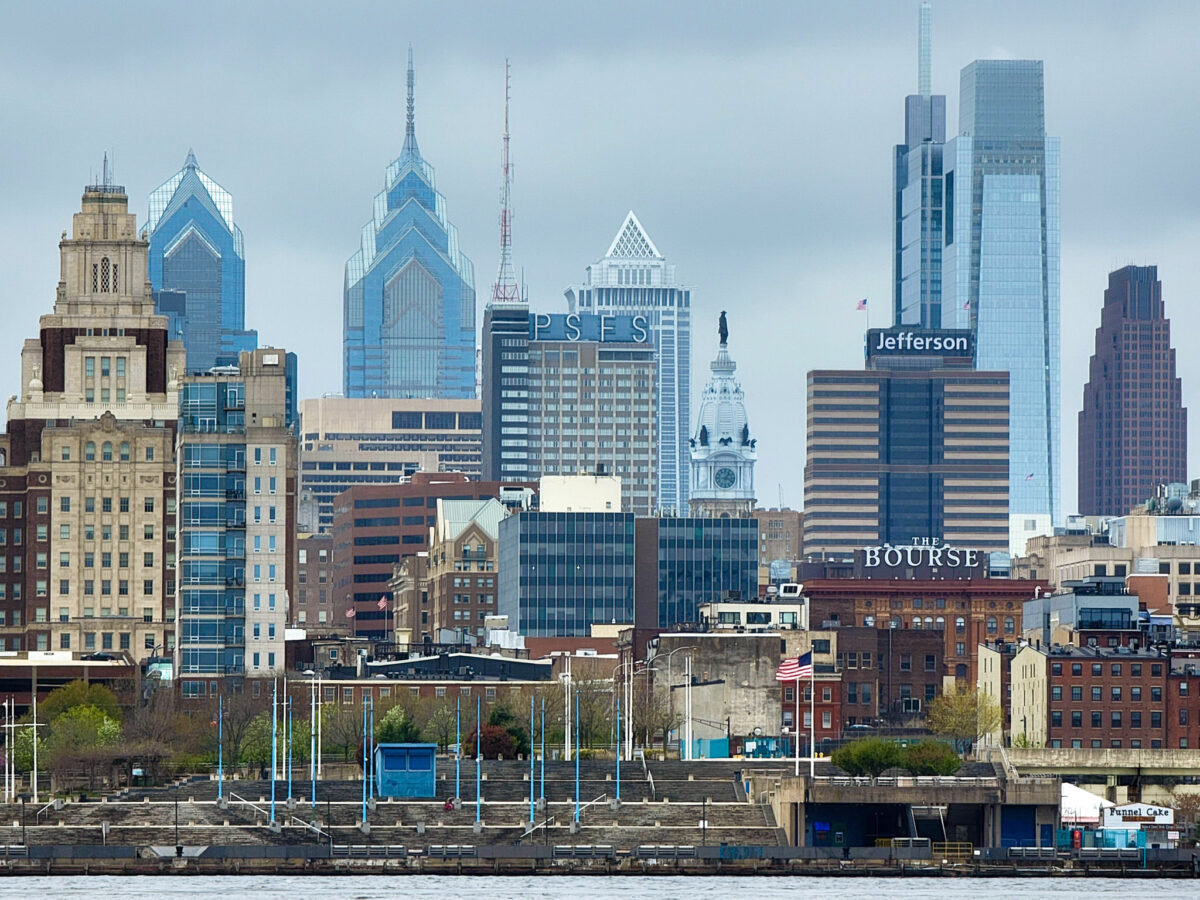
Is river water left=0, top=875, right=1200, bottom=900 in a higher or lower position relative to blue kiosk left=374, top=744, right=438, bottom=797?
lower

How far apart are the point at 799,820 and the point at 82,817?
4327cm

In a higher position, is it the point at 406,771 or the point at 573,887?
the point at 406,771

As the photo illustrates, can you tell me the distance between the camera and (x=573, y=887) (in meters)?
161

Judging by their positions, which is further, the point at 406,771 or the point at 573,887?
the point at 406,771

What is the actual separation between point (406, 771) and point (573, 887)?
36081 mm

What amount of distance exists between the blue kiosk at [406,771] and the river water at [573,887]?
22.7 metres

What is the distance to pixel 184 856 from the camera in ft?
576

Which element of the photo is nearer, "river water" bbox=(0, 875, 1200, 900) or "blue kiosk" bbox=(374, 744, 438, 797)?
"river water" bbox=(0, 875, 1200, 900)

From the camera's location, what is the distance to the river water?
154375 millimetres

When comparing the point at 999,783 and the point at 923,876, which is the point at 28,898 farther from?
the point at 999,783

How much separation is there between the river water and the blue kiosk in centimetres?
2274

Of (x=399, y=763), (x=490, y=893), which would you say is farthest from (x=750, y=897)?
(x=399, y=763)

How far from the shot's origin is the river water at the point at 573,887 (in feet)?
506

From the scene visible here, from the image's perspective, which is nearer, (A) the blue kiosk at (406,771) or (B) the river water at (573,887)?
(B) the river water at (573,887)
